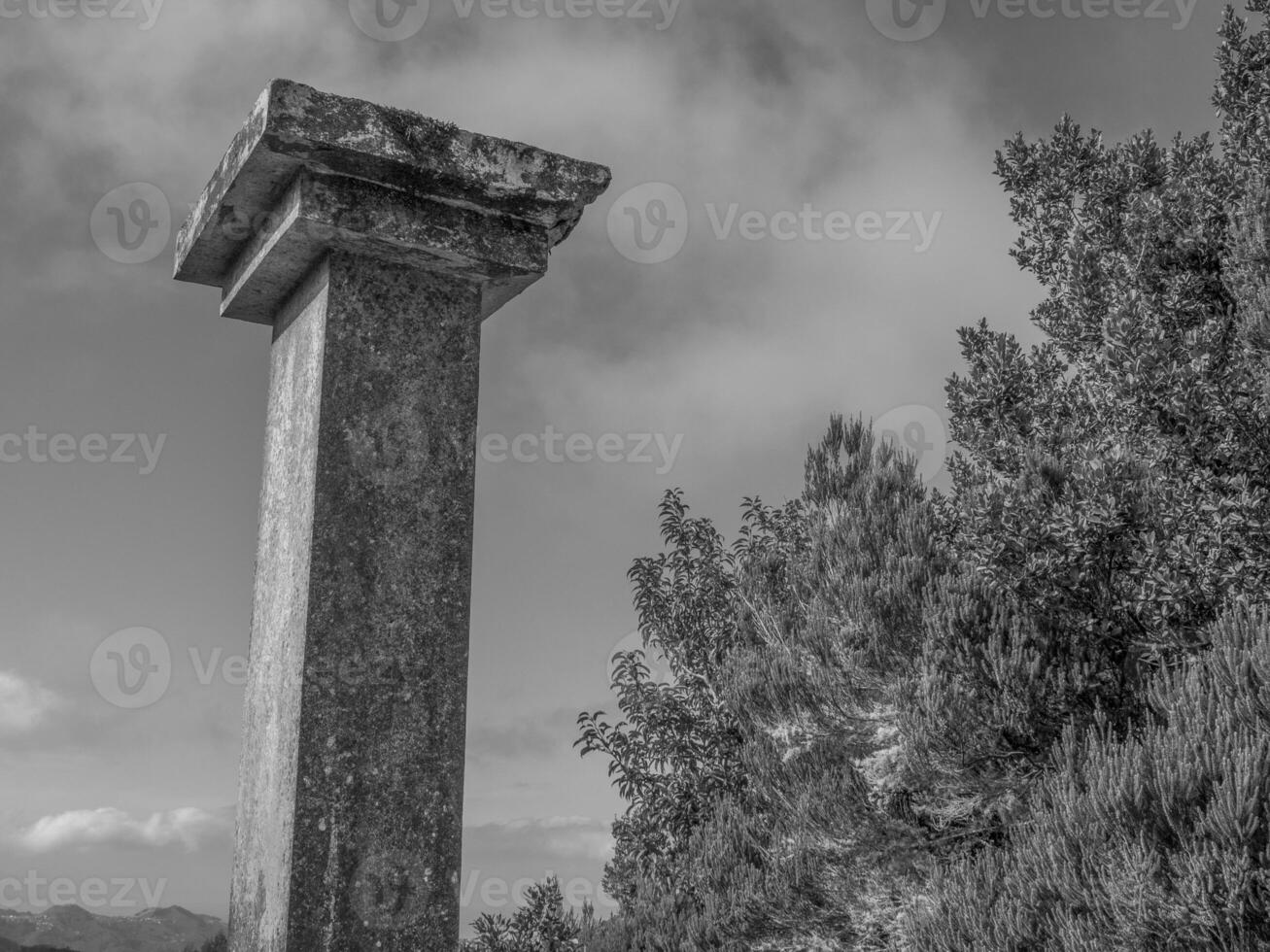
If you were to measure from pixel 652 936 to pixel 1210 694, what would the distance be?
4800 millimetres

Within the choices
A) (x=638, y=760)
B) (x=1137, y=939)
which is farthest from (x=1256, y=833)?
(x=638, y=760)

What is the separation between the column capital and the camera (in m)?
2.61

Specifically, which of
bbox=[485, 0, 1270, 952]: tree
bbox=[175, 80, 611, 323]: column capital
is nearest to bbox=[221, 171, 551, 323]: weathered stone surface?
bbox=[175, 80, 611, 323]: column capital

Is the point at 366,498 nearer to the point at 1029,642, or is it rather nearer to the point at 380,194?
the point at 380,194

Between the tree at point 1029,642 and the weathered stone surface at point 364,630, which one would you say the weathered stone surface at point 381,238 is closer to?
the weathered stone surface at point 364,630

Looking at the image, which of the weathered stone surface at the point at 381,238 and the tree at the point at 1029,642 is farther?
the tree at the point at 1029,642

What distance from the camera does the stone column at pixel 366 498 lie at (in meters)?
2.46

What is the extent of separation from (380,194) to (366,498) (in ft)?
2.43

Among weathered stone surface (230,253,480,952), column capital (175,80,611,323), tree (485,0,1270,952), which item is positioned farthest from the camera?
tree (485,0,1270,952)

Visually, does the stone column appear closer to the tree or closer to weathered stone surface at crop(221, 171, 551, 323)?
weathered stone surface at crop(221, 171, 551, 323)

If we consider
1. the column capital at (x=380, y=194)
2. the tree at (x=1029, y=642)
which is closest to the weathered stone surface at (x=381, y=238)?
the column capital at (x=380, y=194)

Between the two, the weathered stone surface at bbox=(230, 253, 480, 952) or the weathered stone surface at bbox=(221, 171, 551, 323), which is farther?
the weathered stone surface at bbox=(221, 171, 551, 323)

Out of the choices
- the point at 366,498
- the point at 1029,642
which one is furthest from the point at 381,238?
the point at 1029,642

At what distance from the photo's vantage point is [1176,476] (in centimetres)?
709
